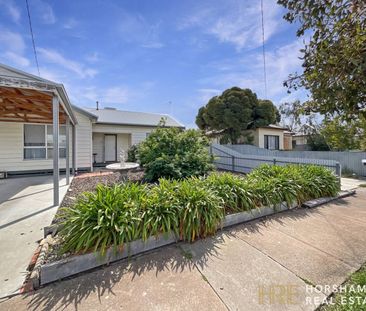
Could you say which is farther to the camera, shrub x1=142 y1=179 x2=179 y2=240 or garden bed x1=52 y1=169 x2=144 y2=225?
garden bed x1=52 y1=169 x2=144 y2=225

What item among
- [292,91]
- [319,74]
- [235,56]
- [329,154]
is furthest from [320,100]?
[329,154]

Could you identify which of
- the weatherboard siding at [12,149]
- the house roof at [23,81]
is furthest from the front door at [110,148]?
→ the house roof at [23,81]

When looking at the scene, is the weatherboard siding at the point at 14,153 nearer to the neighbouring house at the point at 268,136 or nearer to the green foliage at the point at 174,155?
the green foliage at the point at 174,155

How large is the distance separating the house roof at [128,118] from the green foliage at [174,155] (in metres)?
6.25

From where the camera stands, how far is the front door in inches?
570

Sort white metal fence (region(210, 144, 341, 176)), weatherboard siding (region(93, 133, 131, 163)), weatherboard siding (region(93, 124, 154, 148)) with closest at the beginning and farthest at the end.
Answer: white metal fence (region(210, 144, 341, 176)) → weatherboard siding (region(93, 124, 154, 148)) → weatherboard siding (region(93, 133, 131, 163))

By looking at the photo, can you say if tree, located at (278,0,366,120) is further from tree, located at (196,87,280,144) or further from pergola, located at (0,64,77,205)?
tree, located at (196,87,280,144)

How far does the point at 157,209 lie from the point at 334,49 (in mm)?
3940

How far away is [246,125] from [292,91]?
13.1m

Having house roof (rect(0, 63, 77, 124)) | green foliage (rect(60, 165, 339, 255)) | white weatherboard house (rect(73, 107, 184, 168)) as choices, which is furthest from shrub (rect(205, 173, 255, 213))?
white weatherboard house (rect(73, 107, 184, 168))

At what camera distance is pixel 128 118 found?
574 inches

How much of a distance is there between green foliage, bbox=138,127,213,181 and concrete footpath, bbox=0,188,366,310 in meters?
3.30

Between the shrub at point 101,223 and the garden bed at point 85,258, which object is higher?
the shrub at point 101,223

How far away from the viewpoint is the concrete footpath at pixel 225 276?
2.15 metres
